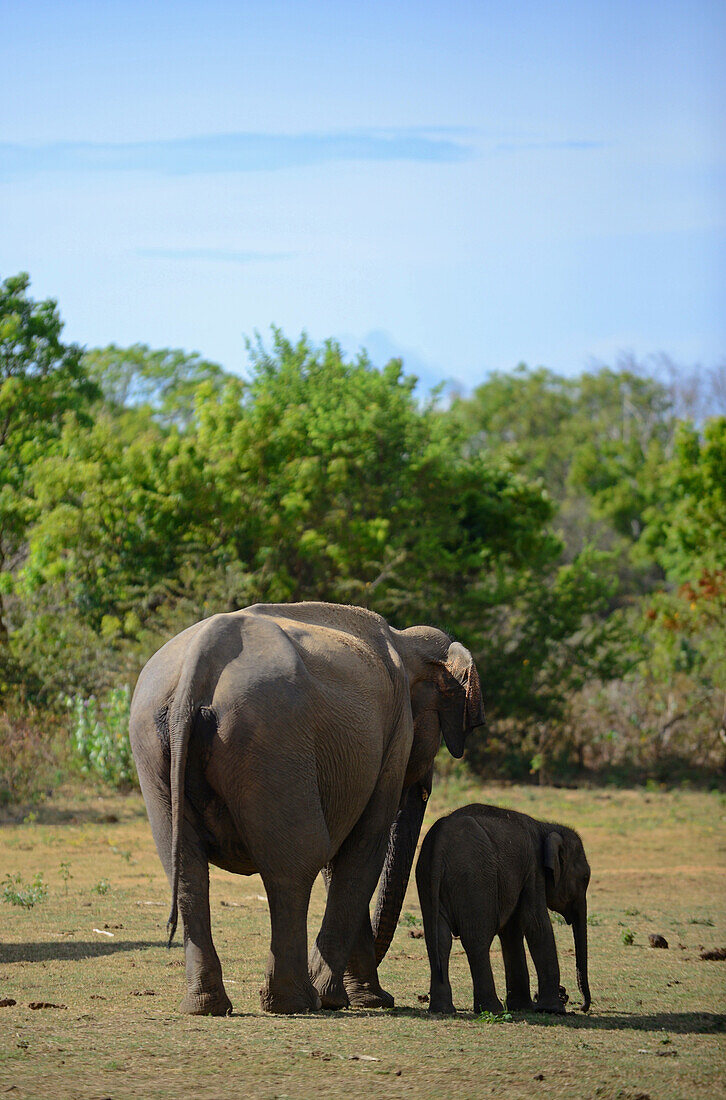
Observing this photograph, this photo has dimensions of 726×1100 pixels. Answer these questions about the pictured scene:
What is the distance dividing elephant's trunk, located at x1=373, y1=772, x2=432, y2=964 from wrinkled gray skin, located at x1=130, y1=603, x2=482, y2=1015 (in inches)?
13.6

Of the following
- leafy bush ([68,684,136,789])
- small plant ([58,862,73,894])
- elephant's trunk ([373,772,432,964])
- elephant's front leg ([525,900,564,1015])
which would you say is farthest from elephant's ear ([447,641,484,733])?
leafy bush ([68,684,136,789])

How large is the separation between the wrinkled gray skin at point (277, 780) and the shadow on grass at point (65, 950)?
2059mm

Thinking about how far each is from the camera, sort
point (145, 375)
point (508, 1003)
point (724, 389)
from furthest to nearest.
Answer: point (724, 389), point (145, 375), point (508, 1003)

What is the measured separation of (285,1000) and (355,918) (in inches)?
29.2

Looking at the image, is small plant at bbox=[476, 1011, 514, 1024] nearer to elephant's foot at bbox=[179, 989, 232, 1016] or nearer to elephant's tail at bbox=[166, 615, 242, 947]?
elephant's foot at bbox=[179, 989, 232, 1016]

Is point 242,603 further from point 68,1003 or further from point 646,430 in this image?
point 646,430

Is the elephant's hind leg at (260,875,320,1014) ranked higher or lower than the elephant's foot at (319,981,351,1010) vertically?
higher

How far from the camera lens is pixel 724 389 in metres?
66.6

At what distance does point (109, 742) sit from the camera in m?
18.2

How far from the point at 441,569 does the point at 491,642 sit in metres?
1.44

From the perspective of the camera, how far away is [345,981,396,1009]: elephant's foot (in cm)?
746

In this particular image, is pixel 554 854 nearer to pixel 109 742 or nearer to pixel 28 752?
pixel 109 742

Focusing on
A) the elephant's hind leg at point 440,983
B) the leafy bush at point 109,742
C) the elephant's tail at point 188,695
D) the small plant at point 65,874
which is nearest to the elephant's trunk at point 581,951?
the elephant's hind leg at point 440,983

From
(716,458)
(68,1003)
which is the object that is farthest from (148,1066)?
(716,458)
